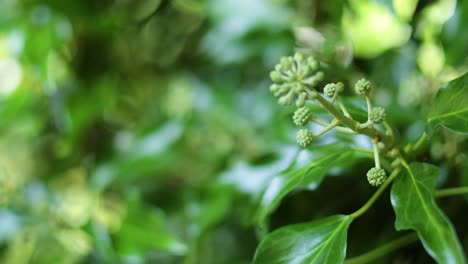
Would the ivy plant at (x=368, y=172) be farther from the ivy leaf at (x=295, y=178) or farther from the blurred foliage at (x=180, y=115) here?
the blurred foliage at (x=180, y=115)

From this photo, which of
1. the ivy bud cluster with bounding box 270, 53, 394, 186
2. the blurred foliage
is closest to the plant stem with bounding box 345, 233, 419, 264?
the blurred foliage

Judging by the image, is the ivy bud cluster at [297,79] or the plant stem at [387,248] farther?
the plant stem at [387,248]

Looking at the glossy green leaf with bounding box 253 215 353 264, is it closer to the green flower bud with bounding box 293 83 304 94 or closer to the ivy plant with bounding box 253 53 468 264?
the ivy plant with bounding box 253 53 468 264

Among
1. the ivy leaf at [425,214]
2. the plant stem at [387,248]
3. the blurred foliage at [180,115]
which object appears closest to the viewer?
the ivy leaf at [425,214]

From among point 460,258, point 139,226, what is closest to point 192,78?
point 139,226

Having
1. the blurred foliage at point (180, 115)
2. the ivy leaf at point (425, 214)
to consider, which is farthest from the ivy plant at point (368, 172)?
the blurred foliage at point (180, 115)

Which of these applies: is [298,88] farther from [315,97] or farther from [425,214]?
[425,214]
